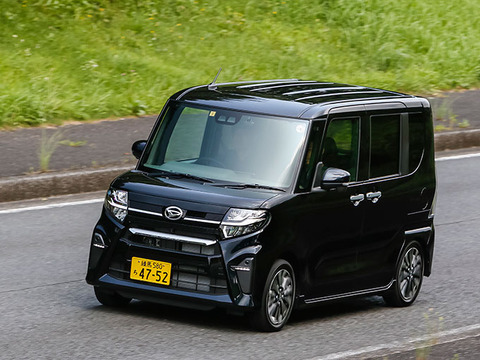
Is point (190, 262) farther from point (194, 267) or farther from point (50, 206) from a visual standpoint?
point (50, 206)

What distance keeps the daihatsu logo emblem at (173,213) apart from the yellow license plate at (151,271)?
313mm

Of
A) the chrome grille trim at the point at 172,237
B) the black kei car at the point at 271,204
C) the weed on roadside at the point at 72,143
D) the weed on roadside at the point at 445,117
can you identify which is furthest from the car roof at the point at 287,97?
the weed on roadside at the point at 445,117

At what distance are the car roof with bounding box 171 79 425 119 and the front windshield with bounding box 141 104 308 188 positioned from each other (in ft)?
0.26

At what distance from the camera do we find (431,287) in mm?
8836

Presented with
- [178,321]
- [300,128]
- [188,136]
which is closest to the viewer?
[178,321]

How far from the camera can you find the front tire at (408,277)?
26.5 feet

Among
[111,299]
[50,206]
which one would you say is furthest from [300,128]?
[50,206]

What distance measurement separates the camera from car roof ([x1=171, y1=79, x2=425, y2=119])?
23.8ft

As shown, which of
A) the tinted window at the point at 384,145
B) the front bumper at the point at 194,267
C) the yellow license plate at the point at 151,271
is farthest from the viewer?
the tinted window at the point at 384,145

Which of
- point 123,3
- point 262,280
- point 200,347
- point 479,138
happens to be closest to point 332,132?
point 262,280

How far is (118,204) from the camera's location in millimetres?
6871

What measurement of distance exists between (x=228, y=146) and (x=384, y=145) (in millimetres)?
1374

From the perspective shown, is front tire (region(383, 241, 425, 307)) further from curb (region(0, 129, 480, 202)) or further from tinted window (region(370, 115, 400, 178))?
curb (region(0, 129, 480, 202))

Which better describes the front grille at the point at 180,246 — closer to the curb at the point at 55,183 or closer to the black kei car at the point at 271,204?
the black kei car at the point at 271,204
